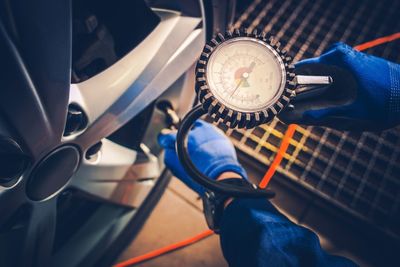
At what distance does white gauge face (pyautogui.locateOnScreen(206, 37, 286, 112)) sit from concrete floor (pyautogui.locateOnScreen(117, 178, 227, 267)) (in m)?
0.72

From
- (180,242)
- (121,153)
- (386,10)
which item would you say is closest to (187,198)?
(180,242)

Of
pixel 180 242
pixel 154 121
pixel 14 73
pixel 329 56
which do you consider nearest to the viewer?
pixel 14 73

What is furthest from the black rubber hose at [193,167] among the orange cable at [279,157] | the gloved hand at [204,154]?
the orange cable at [279,157]

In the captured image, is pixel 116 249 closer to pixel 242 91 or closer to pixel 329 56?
pixel 242 91

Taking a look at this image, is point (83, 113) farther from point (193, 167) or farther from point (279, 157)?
point (279, 157)

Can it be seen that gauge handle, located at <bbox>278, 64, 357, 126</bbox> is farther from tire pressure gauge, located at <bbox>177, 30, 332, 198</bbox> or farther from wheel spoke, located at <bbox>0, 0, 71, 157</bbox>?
wheel spoke, located at <bbox>0, 0, 71, 157</bbox>

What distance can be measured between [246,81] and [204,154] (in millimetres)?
477

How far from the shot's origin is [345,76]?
0.70m

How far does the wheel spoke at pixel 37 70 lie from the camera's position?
51 centimetres

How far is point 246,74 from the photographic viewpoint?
63 cm

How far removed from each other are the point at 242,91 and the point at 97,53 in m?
0.43

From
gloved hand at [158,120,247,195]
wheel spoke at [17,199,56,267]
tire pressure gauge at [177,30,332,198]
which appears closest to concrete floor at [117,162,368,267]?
gloved hand at [158,120,247,195]

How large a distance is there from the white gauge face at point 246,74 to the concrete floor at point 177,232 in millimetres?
721

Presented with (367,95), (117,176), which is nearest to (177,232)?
(117,176)
